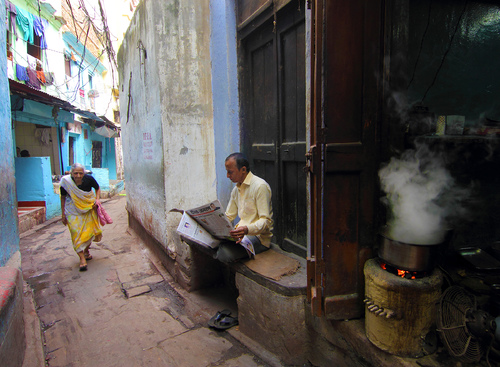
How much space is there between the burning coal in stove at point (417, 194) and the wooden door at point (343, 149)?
0.45 feet

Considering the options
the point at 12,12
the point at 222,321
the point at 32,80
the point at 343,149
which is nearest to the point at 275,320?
the point at 222,321

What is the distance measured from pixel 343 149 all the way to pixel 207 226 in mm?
1606

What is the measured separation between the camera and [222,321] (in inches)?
125

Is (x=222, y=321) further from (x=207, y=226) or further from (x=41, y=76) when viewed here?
(x=41, y=76)

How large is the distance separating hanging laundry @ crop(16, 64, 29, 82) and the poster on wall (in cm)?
843

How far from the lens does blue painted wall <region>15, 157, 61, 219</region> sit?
858 centimetres

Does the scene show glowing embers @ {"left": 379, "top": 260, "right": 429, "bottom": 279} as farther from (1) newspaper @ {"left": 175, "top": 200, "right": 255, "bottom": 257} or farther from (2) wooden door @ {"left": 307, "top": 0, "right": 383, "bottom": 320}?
(1) newspaper @ {"left": 175, "top": 200, "right": 255, "bottom": 257}

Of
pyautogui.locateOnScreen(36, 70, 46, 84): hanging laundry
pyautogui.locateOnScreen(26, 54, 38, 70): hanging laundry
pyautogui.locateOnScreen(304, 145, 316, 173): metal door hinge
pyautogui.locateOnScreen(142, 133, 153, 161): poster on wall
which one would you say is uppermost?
pyautogui.locateOnScreen(26, 54, 38, 70): hanging laundry

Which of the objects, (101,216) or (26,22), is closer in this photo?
(101,216)

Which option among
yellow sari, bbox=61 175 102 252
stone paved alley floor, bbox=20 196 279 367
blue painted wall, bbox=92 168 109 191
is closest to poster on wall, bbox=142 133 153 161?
yellow sari, bbox=61 175 102 252

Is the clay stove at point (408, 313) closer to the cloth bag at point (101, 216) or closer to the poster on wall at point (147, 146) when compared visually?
the poster on wall at point (147, 146)

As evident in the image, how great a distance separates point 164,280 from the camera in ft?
14.3

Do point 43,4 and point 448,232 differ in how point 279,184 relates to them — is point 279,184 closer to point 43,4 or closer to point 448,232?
point 448,232

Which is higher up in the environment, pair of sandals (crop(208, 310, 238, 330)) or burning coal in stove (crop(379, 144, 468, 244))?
burning coal in stove (crop(379, 144, 468, 244))
